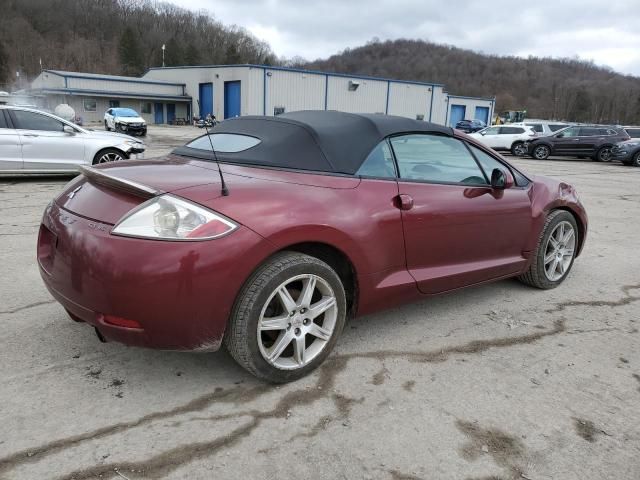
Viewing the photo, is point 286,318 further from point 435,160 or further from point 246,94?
point 246,94

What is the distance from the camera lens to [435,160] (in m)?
3.55

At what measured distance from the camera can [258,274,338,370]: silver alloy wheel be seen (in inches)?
104

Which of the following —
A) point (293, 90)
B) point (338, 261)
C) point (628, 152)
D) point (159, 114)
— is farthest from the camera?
point (159, 114)

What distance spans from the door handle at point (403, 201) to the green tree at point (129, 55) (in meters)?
102

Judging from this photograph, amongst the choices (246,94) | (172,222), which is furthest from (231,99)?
(172,222)

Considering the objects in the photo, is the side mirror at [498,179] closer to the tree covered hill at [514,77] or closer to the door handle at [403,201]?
the door handle at [403,201]

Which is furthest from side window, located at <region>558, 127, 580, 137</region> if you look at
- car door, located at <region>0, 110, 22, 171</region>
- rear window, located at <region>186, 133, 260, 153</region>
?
rear window, located at <region>186, 133, 260, 153</region>

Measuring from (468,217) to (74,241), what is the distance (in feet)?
8.06

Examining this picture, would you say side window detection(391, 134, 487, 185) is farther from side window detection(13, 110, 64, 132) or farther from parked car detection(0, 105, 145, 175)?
side window detection(13, 110, 64, 132)

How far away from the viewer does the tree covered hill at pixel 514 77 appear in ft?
360

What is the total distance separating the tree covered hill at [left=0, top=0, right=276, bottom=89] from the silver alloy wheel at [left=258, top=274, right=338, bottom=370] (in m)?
101

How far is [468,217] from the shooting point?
3.50 metres

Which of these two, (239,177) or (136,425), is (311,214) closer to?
(239,177)

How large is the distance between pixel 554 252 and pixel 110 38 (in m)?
120
